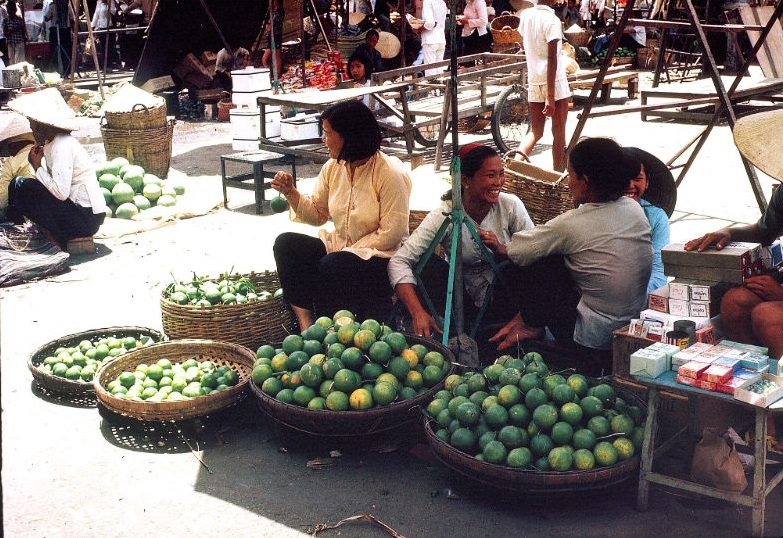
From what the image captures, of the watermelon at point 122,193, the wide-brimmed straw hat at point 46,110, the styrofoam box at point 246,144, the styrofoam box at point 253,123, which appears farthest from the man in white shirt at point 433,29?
the wide-brimmed straw hat at point 46,110

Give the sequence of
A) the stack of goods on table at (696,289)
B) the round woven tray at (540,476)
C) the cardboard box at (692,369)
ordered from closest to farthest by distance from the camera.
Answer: the cardboard box at (692,369) < the round woven tray at (540,476) < the stack of goods on table at (696,289)

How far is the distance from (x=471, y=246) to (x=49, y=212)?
3.63 metres

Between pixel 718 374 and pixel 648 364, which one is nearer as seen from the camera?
pixel 718 374

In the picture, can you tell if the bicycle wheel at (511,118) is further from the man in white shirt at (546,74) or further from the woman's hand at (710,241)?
the woman's hand at (710,241)

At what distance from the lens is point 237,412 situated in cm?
411

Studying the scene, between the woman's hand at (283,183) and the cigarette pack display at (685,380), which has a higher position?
the woman's hand at (283,183)

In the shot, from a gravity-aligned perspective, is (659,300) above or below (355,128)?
below

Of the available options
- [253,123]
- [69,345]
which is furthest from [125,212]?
[69,345]

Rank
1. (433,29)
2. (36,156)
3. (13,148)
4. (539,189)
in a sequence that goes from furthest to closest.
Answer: (433,29), (13,148), (36,156), (539,189)

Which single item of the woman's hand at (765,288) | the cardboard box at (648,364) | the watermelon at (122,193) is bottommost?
the watermelon at (122,193)

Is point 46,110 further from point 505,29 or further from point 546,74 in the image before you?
point 505,29

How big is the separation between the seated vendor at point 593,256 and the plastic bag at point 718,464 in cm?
73

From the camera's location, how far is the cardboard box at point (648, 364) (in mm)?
3006

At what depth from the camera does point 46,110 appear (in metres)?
6.23
